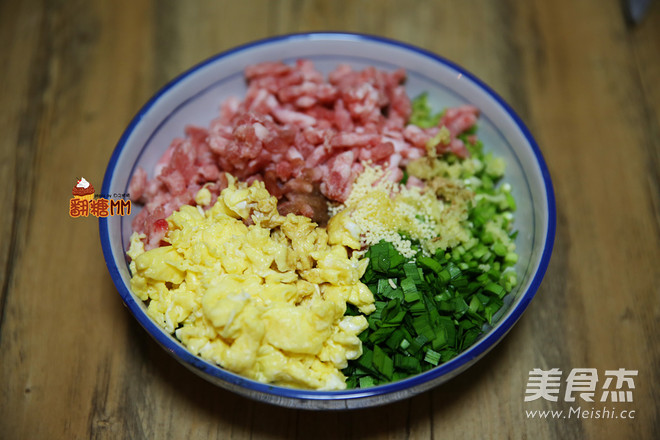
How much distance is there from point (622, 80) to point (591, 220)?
0.94 m

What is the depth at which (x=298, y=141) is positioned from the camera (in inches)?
92.9

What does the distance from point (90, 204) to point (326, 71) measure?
1.26m

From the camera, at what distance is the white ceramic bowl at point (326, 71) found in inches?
69.8

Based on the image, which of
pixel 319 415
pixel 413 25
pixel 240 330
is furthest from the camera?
pixel 413 25

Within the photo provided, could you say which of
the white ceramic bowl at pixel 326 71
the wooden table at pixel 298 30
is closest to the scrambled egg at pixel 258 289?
the white ceramic bowl at pixel 326 71

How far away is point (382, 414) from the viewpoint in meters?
2.21

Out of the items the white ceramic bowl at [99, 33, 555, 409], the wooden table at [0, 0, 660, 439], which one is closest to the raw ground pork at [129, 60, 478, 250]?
the white ceramic bowl at [99, 33, 555, 409]

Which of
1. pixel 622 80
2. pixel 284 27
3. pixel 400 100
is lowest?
pixel 400 100

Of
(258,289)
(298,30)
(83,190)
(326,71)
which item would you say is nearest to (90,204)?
(83,190)

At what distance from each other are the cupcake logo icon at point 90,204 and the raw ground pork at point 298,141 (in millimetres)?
95

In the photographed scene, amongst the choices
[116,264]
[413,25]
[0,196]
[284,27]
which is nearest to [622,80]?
[413,25]

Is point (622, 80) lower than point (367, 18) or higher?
lower

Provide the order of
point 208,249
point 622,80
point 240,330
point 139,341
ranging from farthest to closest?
point 622,80
point 139,341
point 208,249
point 240,330

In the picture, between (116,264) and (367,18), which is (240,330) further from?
(367,18)
